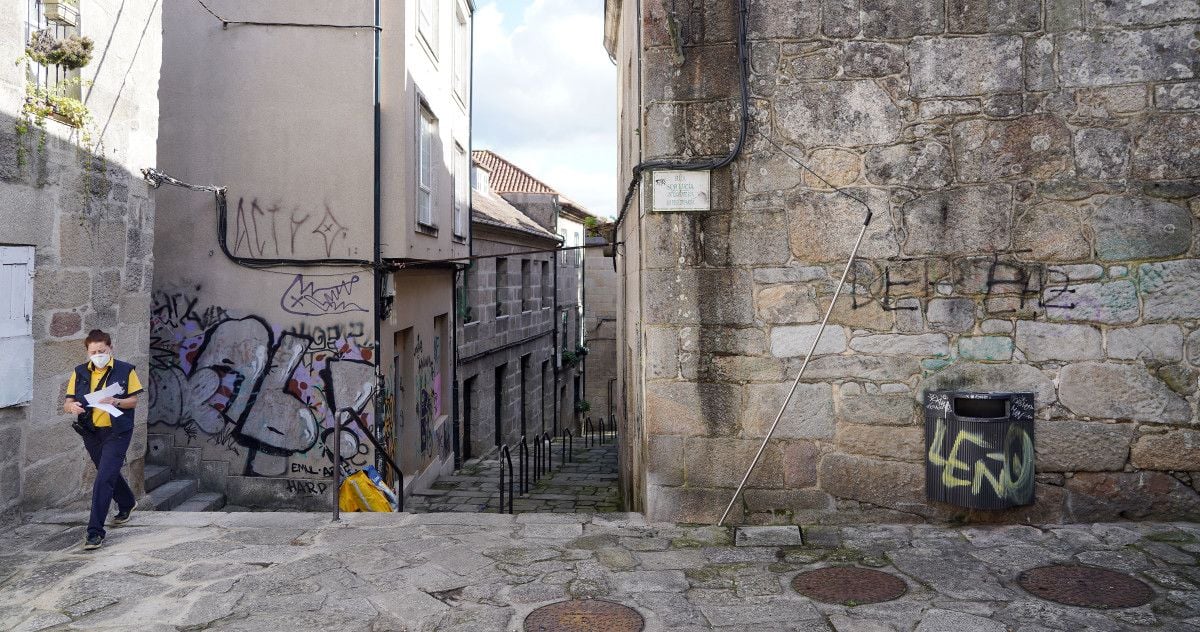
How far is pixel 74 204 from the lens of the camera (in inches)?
219

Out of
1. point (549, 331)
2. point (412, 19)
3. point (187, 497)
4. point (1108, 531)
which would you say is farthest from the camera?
point (549, 331)

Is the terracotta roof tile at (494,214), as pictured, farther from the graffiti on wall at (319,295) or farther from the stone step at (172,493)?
the stone step at (172,493)

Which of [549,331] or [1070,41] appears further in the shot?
[549,331]

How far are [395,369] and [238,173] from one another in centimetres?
277

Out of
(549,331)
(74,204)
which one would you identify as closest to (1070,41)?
(74,204)

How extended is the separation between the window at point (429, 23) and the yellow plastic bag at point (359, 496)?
16.5 feet

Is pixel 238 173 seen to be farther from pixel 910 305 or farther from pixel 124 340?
pixel 910 305

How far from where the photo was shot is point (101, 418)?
4.84 m

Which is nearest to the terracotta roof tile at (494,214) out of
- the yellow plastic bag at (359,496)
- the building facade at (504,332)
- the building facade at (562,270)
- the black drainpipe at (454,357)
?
the building facade at (504,332)

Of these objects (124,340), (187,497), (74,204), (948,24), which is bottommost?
(187,497)

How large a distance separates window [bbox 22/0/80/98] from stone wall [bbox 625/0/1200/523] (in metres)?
3.67

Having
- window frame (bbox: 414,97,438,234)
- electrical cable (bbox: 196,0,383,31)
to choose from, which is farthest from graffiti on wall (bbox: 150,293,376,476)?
electrical cable (bbox: 196,0,383,31)

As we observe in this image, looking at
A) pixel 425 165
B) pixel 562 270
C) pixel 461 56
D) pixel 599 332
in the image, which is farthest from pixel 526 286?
pixel 599 332

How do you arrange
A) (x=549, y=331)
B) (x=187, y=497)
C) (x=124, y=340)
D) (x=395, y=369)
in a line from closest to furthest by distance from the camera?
(x=124, y=340)
(x=187, y=497)
(x=395, y=369)
(x=549, y=331)
